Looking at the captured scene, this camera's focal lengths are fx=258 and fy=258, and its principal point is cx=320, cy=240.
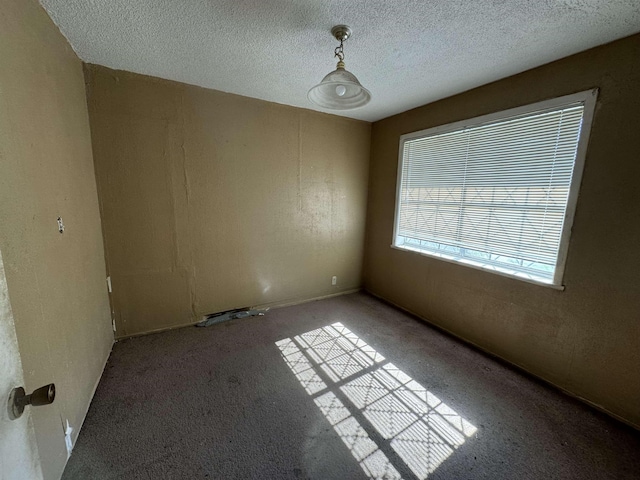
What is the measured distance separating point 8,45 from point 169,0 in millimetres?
747

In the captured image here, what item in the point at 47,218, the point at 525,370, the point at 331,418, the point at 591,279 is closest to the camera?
the point at 47,218

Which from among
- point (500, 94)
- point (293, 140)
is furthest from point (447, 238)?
point (293, 140)

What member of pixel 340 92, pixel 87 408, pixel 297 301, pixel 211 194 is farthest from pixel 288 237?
pixel 87 408

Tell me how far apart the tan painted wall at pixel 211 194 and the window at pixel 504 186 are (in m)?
1.08

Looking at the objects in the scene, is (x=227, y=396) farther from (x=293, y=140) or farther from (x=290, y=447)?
(x=293, y=140)

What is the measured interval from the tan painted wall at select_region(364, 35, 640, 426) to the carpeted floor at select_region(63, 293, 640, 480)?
0.68 feet

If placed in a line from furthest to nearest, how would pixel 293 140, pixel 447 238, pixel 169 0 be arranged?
1. pixel 293 140
2. pixel 447 238
3. pixel 169 0

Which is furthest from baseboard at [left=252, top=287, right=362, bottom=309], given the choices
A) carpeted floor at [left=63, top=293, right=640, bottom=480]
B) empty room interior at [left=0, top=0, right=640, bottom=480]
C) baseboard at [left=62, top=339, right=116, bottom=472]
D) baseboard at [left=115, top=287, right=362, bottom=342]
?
baseboard at [left=62, top=339, right=116, bottom=472]

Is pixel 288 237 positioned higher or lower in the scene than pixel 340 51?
lower

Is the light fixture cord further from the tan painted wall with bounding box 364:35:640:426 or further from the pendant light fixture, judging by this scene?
the tan painted wall with bounding box 364:35:640:426

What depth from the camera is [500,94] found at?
2170mm

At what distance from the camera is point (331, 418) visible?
166cm

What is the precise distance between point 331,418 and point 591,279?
6.54ft

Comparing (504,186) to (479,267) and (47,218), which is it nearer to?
(479,267)
